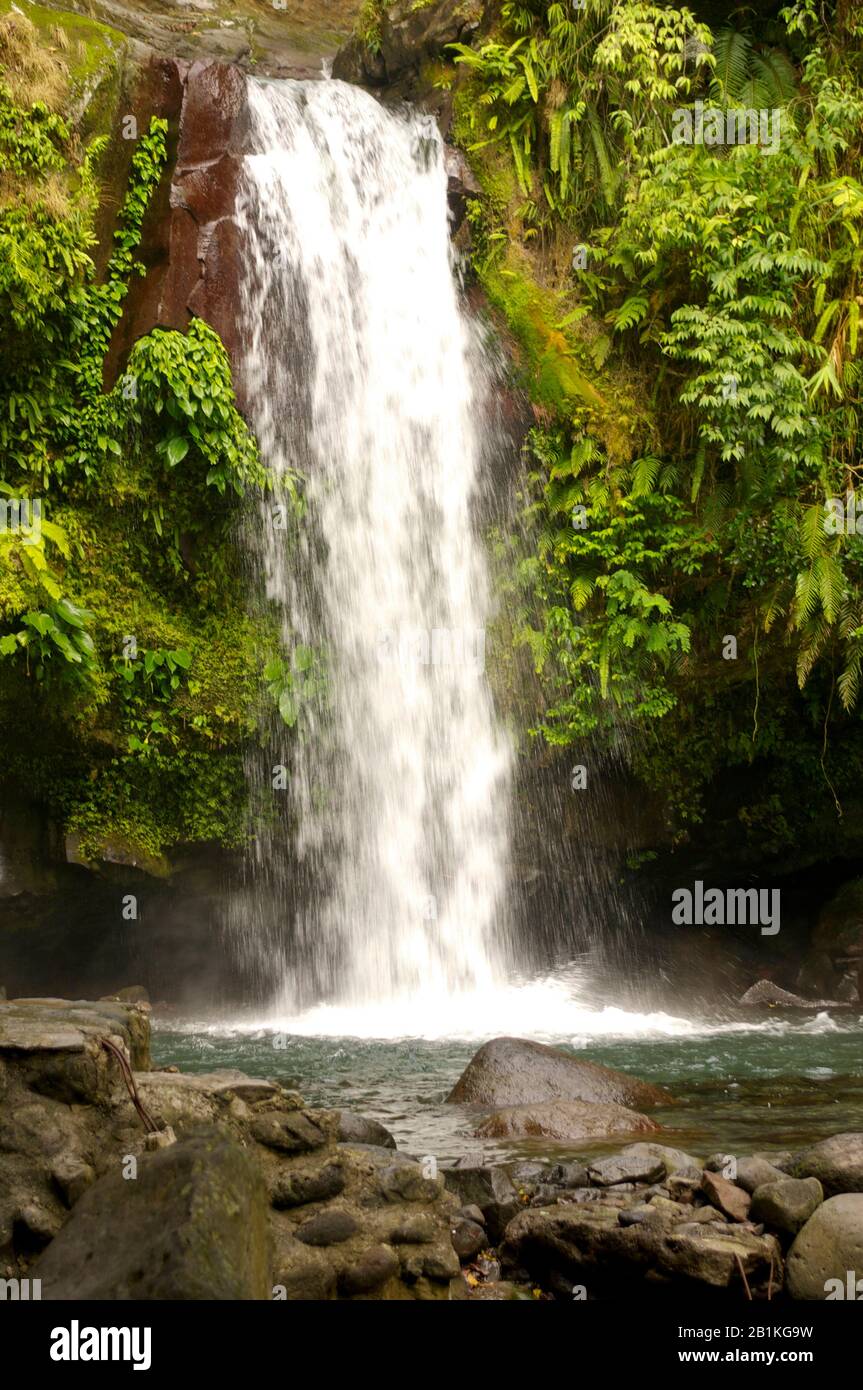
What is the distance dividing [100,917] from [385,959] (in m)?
2.98

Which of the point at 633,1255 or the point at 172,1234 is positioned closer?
the point at 172,1234

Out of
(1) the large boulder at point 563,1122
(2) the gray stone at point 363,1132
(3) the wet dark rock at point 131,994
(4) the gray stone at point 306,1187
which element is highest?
(4) the gray stone at point 306,1187

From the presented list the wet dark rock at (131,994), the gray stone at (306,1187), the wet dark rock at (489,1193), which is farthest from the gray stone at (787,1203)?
the wet dark rock at (131,994)

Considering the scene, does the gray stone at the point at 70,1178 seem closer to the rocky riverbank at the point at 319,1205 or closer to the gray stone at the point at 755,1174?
the rocky riverbank at the point at 319,1205

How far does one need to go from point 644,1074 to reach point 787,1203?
136 inches

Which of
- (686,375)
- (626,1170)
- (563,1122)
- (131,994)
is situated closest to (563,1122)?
(563,1122)

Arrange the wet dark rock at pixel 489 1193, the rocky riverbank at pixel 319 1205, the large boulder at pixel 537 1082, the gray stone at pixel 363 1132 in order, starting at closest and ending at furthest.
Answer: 1. the rocky riverbank at pixel 319 1205
2. the wet dark rock at pixel 489 1193
3. the gray stone at pixel 363 1132
4. the large boulder at pixel 537 1082

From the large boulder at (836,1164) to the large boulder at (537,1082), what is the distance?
1.78 metres

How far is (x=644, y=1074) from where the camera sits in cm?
818

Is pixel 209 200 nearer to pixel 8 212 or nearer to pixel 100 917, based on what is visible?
pixel 8 212

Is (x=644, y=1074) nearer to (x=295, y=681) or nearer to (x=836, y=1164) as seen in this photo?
(x=836, y=1164)

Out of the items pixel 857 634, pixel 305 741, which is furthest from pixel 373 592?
pixel 857 634

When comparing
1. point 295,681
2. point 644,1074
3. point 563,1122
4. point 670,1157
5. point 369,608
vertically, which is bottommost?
point 644,1074

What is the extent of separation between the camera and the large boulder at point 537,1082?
23.1 feet
